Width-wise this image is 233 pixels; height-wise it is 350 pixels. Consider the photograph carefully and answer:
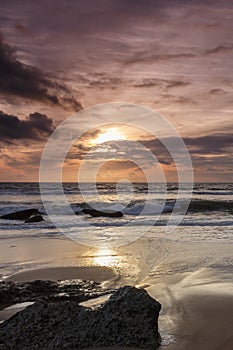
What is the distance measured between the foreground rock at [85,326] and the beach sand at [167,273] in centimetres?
32

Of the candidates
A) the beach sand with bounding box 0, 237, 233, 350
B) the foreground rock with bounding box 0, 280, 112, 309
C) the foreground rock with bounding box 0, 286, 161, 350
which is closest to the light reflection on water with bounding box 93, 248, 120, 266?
the beach sand with bounding box 0, 237, 233, 350

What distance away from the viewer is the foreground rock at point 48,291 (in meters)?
6.18

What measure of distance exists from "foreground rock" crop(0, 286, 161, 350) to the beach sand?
0.32 metres

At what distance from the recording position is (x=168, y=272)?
800 centimetres

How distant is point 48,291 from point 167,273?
2426 millimetres

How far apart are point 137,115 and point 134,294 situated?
1524 centimetres

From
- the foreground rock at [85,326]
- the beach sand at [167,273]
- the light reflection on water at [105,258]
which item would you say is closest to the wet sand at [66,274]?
the beach sand at [167,273]

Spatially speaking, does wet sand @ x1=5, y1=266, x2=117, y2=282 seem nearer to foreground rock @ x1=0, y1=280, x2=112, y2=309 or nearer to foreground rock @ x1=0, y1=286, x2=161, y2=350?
foreground rock @ x1=0, y1=280, x2=112, y2=309

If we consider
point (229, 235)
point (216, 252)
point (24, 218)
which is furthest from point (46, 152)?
point (216, 252)

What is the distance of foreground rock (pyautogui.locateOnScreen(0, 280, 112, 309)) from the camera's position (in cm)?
618

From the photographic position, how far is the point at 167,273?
7.91m

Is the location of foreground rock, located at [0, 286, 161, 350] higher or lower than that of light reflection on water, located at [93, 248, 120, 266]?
higher

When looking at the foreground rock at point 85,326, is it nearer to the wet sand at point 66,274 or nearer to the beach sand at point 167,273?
the beach sand at point 167,273

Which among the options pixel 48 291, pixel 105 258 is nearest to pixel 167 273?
pixel 105 258
